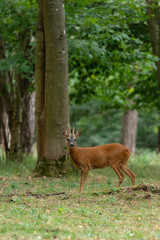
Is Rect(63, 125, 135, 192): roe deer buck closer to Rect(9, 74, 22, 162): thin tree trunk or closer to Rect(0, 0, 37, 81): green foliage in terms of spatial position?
Rect(0, 0, 37, 81): green foliage

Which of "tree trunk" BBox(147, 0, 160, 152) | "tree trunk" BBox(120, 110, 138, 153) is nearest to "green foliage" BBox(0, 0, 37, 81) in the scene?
"tree trunk" BBox(147, 0, 160, 152)

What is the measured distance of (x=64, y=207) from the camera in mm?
6070

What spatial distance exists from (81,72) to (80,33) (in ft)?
6.65

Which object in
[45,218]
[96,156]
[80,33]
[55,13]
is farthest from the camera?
[80,33]

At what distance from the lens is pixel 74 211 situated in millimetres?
5832

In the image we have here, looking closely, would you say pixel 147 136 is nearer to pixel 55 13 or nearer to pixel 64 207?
pixel 55 13

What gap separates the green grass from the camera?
4717mm

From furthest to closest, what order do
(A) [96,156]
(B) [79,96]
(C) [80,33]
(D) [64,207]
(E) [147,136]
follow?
(E) [147,136], (B) [79,96], (C) [80,33], (A) [96,156], (D) [64,207]

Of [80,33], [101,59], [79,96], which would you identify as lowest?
[79,96]

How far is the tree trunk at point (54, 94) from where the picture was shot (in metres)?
9.27

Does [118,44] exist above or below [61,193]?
above

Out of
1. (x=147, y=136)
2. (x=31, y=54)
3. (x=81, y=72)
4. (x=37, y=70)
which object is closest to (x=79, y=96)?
(x=81, y=72)

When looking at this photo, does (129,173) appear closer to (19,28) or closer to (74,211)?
(74,211)

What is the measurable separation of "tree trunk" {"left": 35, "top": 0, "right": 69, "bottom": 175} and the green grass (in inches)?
21.0
